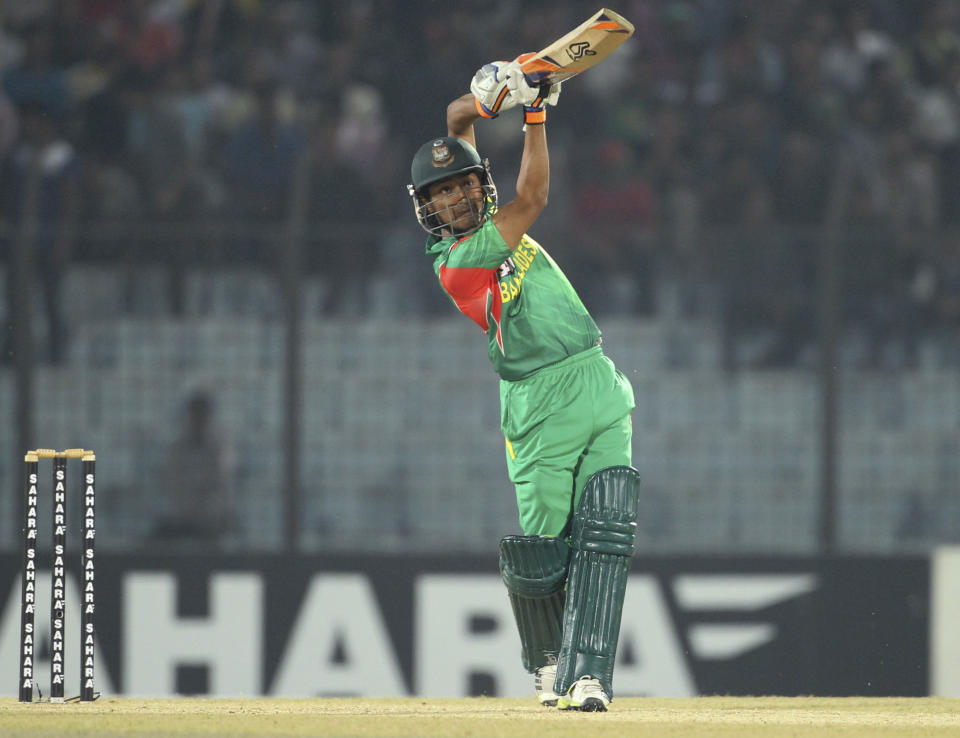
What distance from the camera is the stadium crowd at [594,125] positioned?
828cm

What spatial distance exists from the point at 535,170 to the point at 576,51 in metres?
0.39

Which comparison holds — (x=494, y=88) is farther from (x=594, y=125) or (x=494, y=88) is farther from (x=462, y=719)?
(x=594, y=125)

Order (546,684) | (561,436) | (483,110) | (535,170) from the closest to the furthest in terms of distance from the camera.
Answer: (535,170), (483,110), (561,436), (546,684)

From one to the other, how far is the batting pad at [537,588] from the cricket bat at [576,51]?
143 centimetres

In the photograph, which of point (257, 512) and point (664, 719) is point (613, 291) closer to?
point (257, 512)

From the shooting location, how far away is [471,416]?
8.02 metres

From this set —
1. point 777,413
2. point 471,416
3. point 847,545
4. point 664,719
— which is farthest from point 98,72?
point 664,719

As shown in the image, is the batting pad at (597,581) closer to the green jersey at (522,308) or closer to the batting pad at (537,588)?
the batting pad at (537,588)

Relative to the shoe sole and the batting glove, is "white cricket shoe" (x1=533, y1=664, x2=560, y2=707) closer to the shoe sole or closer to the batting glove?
the shoe sole

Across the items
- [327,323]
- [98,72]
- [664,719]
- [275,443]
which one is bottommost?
[664,719]

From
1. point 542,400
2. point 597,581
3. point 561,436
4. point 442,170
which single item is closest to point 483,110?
point 442,170

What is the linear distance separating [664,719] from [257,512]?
12.6ft

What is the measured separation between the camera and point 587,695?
468 centimetres

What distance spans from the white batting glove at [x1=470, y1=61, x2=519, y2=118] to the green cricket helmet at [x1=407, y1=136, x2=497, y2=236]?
153 mm
